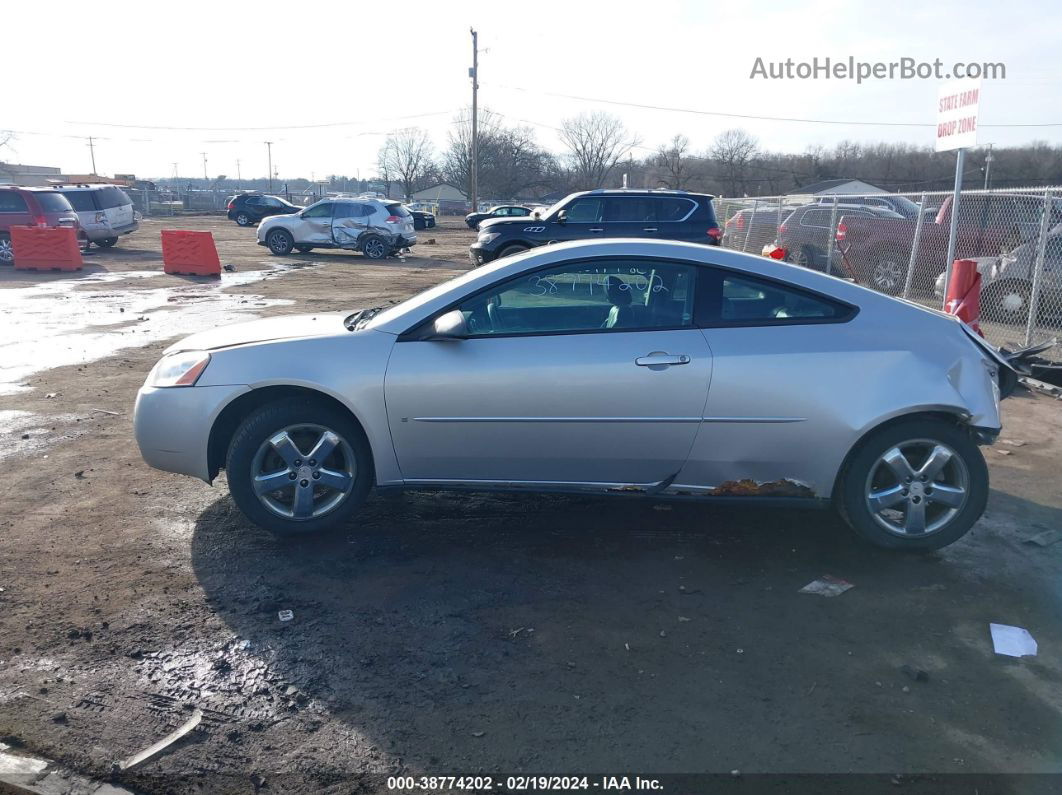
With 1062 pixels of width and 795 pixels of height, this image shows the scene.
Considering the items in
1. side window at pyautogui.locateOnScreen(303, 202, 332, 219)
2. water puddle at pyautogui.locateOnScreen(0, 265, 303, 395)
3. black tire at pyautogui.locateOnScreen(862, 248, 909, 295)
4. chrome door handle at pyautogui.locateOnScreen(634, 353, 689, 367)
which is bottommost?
water puddle at pyautogui.locateOnScreen(0, 265, 303, 395)

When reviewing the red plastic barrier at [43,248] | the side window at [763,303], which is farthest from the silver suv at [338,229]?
the side window at [763,303]

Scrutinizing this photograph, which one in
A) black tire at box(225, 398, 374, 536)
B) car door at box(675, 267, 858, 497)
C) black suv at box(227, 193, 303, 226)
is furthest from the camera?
black suv at box(227, 193, 303, 226)

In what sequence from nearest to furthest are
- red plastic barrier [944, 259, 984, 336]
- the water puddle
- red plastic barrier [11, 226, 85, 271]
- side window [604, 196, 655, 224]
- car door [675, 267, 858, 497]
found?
1. car door [675, 267, 858, 497]
2. red plastic barrier [944, 259, 984, 336]
3. the water puddle
4. side window [604, 196, 655, 224]
5. red plastic barrier [11, 226, 85, 271]

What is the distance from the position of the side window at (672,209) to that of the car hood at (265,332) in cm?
1100

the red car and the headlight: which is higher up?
the red car

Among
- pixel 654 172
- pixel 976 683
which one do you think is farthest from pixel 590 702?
pixel 654 172

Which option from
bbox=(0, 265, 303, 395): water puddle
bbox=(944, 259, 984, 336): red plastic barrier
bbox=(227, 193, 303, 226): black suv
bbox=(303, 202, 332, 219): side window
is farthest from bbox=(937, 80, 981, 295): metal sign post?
bbox=(227, 193, 303, 226): black suv

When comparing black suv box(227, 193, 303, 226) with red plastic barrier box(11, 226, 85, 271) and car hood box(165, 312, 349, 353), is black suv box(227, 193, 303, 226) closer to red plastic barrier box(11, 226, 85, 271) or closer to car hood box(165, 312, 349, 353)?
red plastic barrier box(11, 226, 85, 271)

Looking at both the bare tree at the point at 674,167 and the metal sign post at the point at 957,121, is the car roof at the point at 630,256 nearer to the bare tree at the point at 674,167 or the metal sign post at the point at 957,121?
the metal sign post at the point at 957,121

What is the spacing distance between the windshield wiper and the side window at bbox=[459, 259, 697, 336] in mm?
697

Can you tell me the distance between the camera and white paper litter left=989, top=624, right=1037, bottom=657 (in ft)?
12.2

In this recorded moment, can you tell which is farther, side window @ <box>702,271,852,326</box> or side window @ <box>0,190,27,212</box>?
side window @ <box>0,190,27,212</box>

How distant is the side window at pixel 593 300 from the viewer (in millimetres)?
4637

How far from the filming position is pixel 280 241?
83.8 ft
